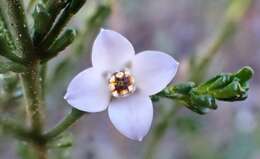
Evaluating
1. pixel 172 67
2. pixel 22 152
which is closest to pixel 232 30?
pixel 22 152

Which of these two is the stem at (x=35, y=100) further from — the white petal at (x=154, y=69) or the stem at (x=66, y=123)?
the white petal at (x=154, y=69)

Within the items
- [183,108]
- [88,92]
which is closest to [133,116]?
[88,92]

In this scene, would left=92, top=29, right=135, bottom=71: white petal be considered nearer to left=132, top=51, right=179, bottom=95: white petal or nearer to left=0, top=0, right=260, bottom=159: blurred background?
left=132, top=51, right=179, bottom=95: white petal

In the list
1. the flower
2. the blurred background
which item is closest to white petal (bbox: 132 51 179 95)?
the flower

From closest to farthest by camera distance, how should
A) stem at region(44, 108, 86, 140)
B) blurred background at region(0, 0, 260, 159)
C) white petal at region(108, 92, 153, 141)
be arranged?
white petal at region(108, 92, 153, 141), stem at region(44, 108, 86, 140), blurred background at region(0, 0, 260, 159)

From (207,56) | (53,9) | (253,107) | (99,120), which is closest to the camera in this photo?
(53,9)

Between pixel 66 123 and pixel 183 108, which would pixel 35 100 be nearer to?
pixel 66 123

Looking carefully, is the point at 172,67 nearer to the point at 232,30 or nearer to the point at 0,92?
the point at 0,92

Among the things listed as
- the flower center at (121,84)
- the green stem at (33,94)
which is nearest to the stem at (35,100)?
the green stem at (33,94)
